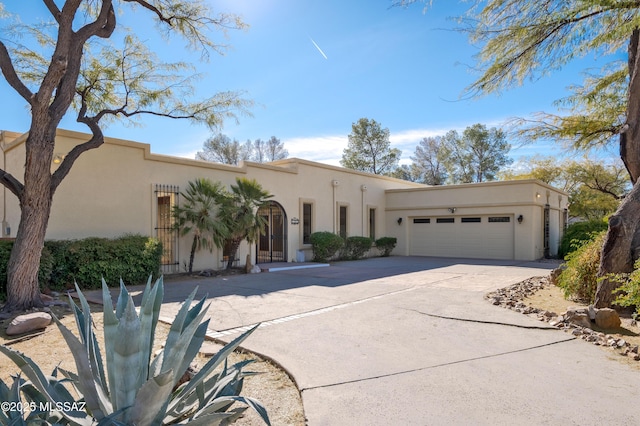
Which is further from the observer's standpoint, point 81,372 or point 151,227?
point 151,227

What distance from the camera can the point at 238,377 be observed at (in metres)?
2.66

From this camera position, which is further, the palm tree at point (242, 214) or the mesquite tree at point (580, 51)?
the palm tree at point (242, 214)

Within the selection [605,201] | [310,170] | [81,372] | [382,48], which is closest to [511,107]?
[382,48]

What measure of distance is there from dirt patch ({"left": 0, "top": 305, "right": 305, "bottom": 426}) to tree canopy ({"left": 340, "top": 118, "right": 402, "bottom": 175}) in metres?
27.9

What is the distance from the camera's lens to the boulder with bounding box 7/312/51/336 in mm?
5453

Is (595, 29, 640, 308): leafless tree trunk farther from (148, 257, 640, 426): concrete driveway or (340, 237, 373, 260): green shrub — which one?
(340, 237, 373, 260): green shrub

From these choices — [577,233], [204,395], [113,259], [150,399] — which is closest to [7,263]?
[113,259]

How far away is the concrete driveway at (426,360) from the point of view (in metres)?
3.21

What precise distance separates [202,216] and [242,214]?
4.24 ft

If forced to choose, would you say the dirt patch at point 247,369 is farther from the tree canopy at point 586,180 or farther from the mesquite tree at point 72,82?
the tree canopy at point 586,180

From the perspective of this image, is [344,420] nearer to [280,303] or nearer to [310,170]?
[280,303]

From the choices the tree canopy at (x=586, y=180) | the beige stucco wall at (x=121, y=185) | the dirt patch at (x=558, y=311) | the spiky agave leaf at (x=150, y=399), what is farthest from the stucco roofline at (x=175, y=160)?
the tree canopy at (x=586, y=180)

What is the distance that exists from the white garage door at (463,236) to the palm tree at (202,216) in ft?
37.4

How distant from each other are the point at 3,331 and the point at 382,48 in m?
9.06
